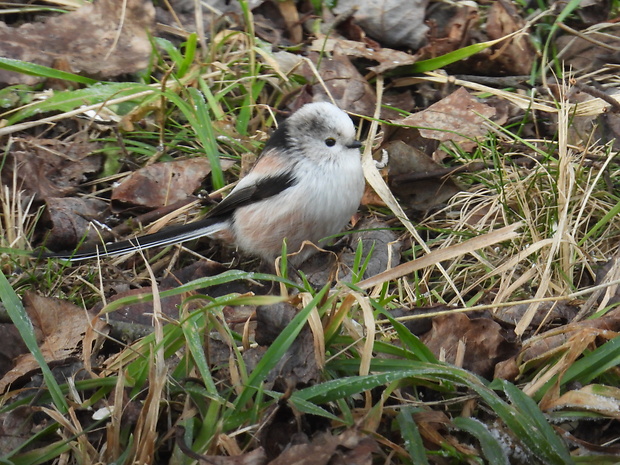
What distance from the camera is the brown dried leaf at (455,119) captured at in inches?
143

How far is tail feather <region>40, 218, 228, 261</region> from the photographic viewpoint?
3174 mm

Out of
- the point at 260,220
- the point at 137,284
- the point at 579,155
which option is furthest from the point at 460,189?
the point at 137,284

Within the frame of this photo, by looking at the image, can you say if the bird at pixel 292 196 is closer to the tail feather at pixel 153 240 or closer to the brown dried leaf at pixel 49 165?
the tail feather at pixel 153 240

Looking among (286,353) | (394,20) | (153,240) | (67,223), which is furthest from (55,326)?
(394,20)

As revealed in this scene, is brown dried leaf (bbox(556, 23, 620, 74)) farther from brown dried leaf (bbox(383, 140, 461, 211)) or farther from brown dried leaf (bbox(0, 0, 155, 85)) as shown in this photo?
brown dried leaf (bbox(0, 0, 155, 85))

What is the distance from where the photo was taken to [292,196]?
3.32m

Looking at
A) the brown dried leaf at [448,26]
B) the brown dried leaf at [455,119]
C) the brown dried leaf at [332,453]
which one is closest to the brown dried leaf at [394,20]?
the brown dried leaf at [448,26]

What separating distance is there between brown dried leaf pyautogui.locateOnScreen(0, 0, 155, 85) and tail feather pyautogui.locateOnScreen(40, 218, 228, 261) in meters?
1.14

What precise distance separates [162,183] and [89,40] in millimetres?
1084

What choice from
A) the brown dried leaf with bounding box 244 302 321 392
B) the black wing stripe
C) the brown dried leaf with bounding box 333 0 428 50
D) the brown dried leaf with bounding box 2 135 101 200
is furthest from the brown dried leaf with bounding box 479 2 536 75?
the brown dried leaf with bounding box 244 302 321 392

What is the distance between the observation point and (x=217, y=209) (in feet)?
11.2

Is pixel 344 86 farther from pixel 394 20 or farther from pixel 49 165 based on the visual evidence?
pixel 49 165

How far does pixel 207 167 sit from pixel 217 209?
38cm

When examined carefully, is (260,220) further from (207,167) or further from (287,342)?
(287,342)
